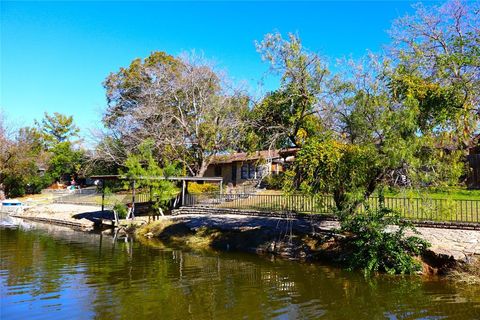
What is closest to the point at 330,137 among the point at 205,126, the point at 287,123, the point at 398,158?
the point at 287,123

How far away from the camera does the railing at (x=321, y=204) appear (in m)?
14.9

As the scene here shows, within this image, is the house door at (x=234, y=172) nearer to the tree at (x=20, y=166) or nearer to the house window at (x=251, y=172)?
the house window at (x=251, y=172)

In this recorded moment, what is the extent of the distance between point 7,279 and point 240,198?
15635 mm

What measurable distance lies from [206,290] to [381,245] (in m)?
6.41

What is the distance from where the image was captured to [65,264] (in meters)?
15.0

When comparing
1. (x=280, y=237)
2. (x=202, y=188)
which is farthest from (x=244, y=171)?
(x=280, y=237)

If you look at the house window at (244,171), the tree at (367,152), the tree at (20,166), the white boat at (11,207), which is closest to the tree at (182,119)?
the house window at (244,171)

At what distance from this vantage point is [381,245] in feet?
45.4

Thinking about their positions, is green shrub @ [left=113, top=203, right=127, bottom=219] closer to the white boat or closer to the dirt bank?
the dirt bank

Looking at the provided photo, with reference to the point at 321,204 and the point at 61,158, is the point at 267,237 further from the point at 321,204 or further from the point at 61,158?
the point at 61,158

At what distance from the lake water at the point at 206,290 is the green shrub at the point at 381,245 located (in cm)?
58

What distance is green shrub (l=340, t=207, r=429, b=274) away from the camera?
13.4 m

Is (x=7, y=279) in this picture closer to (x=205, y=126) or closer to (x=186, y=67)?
(x=205, y=126)

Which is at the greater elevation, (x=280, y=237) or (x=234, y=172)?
(x=234, y=172)
